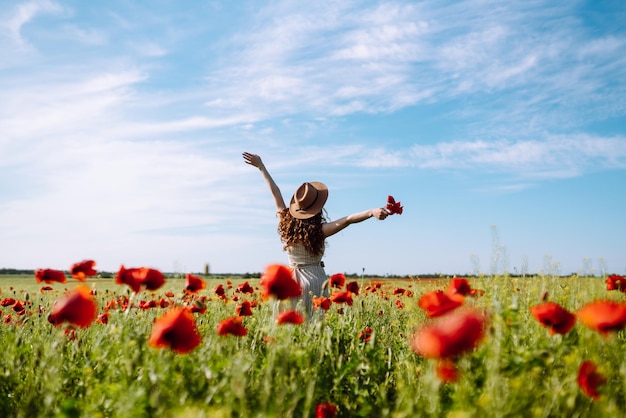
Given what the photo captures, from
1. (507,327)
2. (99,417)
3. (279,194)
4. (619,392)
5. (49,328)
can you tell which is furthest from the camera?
(279,194)

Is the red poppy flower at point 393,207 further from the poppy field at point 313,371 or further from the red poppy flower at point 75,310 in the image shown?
the red poppy flower at point 75,310

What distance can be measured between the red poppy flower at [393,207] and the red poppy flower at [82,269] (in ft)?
9.40

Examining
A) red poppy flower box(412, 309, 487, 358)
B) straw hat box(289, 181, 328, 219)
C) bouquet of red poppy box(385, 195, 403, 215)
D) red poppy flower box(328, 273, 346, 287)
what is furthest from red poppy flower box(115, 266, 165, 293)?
straw hat box(289, 181, 328, 219)

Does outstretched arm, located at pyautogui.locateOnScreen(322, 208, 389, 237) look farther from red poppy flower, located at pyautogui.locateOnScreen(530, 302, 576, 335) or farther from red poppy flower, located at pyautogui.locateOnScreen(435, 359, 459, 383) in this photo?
red poppy flower, located at pyautogui.locateOnScreen(435, 359, 459, 383)

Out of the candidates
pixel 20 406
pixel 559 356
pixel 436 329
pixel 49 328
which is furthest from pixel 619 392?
pixel 49 328

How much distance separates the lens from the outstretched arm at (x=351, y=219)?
5187 mm

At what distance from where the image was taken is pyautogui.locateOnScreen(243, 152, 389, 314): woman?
5.89m

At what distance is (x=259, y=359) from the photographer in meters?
3.58

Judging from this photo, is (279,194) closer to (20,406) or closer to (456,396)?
(20,406)

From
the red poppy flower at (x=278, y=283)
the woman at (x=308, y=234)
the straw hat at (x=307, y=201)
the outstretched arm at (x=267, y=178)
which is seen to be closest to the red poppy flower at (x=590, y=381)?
the red poppy flower at (x=278, y=283)

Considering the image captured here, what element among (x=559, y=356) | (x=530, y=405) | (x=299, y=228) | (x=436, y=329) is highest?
(x=299, y=228)

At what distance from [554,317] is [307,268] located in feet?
11.9

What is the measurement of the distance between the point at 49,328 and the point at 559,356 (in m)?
5.48

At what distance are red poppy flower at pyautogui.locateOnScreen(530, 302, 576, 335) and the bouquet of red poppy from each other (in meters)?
2.46
